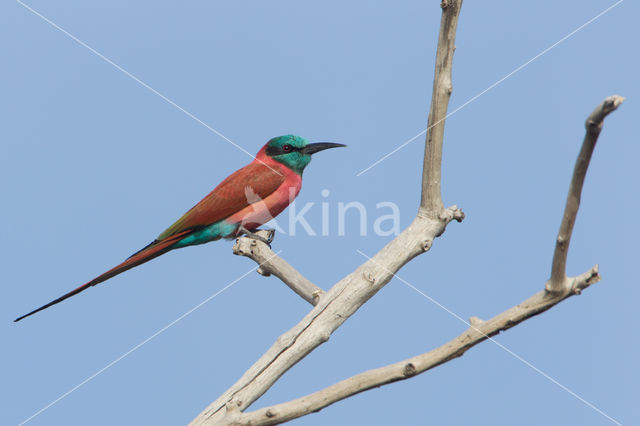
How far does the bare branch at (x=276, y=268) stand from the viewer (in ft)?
17.2

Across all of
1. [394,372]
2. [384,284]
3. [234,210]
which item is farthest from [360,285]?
[234,210]

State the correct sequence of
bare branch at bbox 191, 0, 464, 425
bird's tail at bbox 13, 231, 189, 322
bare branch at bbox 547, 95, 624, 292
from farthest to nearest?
bird's tail at bbox 13, 231, 189, 322 → bare branch at bbox 191, 0, 464, 425 → bare branch at bbox 547, 95, 624, 292

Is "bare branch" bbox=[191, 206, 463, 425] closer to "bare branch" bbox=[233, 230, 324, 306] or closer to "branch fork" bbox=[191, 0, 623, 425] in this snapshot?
"branch fork" bbox=[191, 0, 623, 425]

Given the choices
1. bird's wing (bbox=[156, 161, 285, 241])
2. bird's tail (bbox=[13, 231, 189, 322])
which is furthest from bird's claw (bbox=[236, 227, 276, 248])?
bird's tail (bbox=[13, 231, 189, 322])

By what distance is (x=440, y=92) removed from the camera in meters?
4.53

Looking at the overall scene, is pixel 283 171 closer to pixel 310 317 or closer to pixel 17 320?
pixel 310 317

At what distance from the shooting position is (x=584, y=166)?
3205mm

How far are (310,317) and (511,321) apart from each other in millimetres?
1479

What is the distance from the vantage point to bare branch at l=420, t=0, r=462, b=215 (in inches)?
174

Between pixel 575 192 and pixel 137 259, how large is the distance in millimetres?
3729

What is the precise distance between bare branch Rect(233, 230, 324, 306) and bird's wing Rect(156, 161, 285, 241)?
332 millimetres

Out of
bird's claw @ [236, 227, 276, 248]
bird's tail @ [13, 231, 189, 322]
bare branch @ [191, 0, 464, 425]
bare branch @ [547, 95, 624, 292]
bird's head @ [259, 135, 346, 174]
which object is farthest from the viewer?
bird's head @ [259, 135, 346, 174]

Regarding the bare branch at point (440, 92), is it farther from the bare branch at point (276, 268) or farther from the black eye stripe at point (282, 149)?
the black eye stripe at point (282, 149)

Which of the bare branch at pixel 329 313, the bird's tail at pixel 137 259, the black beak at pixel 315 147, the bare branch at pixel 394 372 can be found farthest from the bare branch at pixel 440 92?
the bird's tail at pixel 137 259
